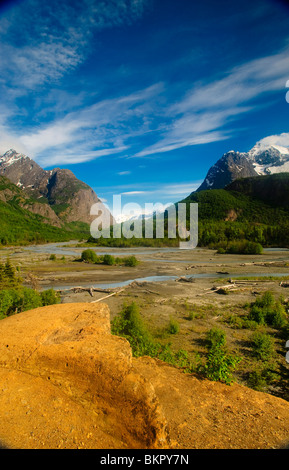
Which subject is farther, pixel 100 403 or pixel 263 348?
pixel 263 348

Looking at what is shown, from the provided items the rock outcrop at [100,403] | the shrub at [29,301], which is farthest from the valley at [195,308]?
the shrub at [29,301]

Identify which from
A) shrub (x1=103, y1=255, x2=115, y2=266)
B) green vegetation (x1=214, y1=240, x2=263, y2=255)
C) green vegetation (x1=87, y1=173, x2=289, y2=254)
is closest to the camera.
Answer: shrub (x1=103, y1=255, x2=115, y2=266)

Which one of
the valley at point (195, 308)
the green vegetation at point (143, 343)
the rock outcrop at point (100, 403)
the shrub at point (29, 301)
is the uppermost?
the rock outcrop at point (100, 403)

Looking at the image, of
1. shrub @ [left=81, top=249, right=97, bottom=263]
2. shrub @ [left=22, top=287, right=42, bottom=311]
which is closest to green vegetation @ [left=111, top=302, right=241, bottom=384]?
shrub @ [left=22, top=287, right=42, bottom=311]

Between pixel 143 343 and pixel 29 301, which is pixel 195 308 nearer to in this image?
pixel 143 343

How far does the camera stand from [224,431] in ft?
19.0

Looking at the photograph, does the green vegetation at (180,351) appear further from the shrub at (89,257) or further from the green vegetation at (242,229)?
the green vegetation at (242,229)

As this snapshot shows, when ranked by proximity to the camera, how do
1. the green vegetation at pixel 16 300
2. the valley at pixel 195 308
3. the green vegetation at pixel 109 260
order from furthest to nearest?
the green vegetation at pixel 109 260 < the green vegetation at pixel 16 300 < the valley at pixel 195 308

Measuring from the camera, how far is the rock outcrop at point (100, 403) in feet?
15.9

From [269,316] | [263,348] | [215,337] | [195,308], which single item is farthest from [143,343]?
[269,316]

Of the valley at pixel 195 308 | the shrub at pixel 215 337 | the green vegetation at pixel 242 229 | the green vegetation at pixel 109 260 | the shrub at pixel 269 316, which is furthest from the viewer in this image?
the green vegetation at pixel 242 229

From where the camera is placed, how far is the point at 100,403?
17.6ft

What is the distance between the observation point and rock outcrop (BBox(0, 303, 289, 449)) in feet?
15.9

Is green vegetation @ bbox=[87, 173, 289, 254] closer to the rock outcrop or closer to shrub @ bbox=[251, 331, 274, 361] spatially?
shrub @ bbox=[251, 331, 274, 361]
